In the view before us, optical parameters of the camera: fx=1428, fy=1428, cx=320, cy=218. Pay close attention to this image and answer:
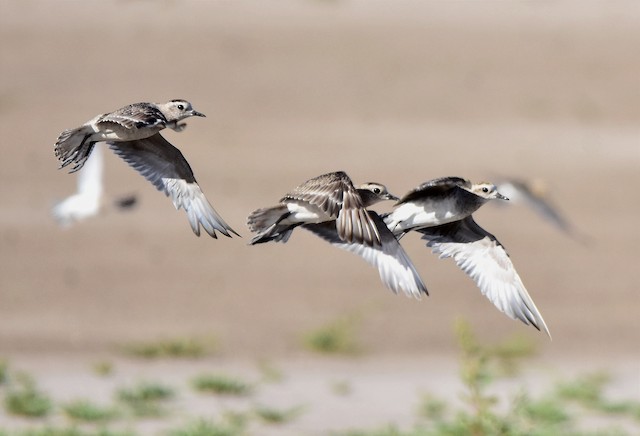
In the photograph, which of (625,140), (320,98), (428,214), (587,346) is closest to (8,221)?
(320,98)

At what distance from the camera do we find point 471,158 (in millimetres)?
23031

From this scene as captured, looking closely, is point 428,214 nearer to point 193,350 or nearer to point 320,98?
point 193,350

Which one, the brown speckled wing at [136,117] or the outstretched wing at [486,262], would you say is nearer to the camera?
the brown speckled wing at [136,117]

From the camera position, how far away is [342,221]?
24.0 feet

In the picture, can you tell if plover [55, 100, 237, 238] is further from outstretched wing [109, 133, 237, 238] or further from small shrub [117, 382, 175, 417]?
small shrub [117, 382, 175, 417]


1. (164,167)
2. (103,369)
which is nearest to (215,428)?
(103,369)

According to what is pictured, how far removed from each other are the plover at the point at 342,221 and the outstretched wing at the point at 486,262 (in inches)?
18.4

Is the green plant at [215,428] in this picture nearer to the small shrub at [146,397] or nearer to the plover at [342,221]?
the small shrub at [146,397]

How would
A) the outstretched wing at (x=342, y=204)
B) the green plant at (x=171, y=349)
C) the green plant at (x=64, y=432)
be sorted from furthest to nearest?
the green plant at (x=171, y=349) < the green plant at (x=64, y=432) < the outstretched wing at (x=342, y=204)

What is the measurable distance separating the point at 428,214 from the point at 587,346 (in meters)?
10.9

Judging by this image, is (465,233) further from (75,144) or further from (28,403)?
(28,403)

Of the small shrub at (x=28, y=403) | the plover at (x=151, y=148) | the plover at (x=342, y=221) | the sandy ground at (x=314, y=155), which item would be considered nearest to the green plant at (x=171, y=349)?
the sandy ground at (x=314, y=155)

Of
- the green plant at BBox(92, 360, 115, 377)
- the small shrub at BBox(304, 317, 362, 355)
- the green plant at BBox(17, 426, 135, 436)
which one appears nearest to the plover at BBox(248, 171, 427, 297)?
the green plant at BBox(17, 426, 135, 436)

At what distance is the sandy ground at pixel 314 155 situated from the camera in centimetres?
1812
